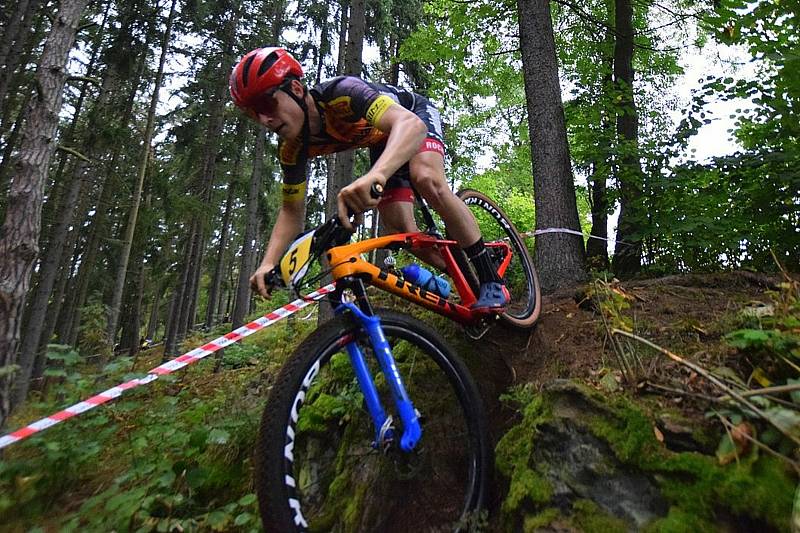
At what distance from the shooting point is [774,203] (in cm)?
375

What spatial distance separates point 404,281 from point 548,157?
9.39 ft

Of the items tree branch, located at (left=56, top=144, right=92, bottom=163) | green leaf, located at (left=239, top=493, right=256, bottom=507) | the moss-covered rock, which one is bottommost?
green leaf, located at (left=239, top=493, right=256, bottom=507)

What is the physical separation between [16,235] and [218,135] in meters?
11.8

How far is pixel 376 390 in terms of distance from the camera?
1839 millimetres

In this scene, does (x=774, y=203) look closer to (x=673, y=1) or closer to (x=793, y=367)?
(x=793, y=367)

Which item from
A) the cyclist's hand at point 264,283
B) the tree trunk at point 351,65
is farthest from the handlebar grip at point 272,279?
the tree trunk at point 351,65

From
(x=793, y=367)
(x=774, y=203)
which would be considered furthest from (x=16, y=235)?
(x=774, y=203)

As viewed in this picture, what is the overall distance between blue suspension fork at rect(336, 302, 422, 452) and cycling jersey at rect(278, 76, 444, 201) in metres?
1.02

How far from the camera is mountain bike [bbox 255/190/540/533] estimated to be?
5.32ft

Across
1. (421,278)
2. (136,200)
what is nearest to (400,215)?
(421,278)

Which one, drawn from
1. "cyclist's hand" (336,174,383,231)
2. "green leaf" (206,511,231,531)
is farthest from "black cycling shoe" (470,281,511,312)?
"green leaf" (206,511,231,531)

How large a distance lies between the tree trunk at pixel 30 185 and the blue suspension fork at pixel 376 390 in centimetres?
380

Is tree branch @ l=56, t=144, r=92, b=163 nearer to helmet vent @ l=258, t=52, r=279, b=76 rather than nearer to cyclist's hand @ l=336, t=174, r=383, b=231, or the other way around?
helmet vent @ l=258, t=52, r=279, b=76

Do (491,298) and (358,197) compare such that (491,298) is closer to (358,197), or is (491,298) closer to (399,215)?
(399,215)
